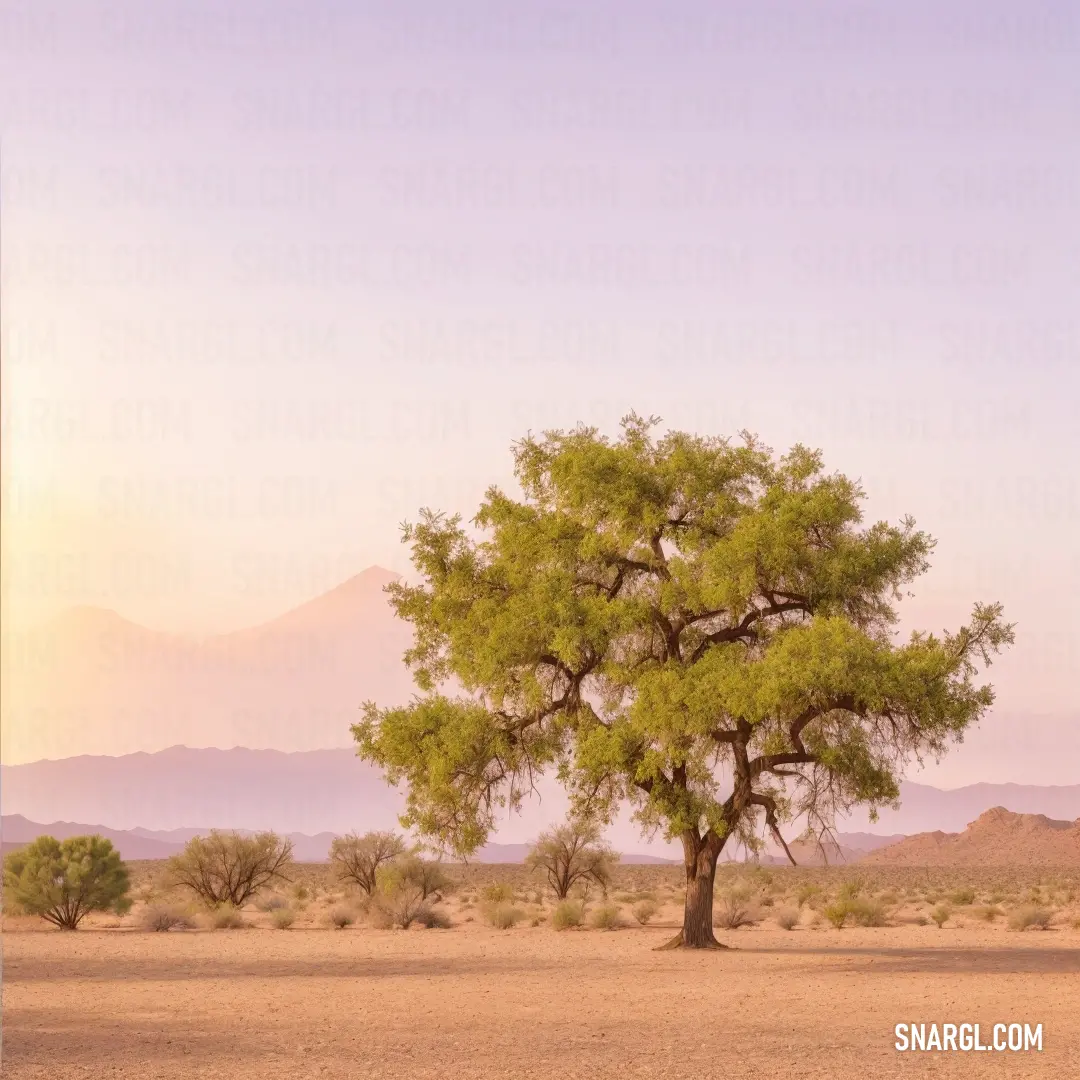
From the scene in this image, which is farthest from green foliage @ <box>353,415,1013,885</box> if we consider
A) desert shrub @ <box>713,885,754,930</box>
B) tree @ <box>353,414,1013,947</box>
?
desert shrub @ <box>713,885,754,930</box>

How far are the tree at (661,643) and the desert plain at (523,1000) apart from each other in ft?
10.3

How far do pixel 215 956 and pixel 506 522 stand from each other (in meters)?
10.4

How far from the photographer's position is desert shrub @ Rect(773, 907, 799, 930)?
35.7 m

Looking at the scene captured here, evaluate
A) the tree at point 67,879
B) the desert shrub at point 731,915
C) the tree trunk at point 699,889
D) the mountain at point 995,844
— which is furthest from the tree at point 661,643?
the mountain at point 995,844

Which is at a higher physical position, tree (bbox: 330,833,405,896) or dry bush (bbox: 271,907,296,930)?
tree (bbox: 330,833,405,896)

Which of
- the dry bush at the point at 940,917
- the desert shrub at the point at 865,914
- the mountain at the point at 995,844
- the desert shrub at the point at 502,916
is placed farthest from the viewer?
the mountain at the point at 995,844

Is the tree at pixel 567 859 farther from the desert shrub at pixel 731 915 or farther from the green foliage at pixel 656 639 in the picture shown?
the green foliage at pixel 656 639

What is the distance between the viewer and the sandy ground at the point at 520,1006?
1438cm

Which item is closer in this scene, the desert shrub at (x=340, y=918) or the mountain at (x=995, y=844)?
the desert shrub at (x=340, y=918)

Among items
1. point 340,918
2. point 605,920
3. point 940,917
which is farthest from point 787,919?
point 340,918

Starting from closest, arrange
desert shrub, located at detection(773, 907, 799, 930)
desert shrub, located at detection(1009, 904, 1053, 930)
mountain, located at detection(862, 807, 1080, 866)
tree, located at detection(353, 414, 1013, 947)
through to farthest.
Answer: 1. tree, located at detection(353, 414, 1013, 947)
2. desert shrub, located at detection(1009, 904, 1053, 930)
3. desert shrub, located at detection(773, 907, 799, 930)
4. mountain, located at detection(862, 807, 1080, 866)

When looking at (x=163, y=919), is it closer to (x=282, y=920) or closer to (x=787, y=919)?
(x=282, y=920)

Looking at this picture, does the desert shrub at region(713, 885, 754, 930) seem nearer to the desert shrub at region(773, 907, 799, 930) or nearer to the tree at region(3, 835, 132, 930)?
the desert shrub at region(773, 907, 799, 930)

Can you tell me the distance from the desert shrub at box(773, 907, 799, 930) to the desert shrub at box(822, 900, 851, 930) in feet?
2.80
